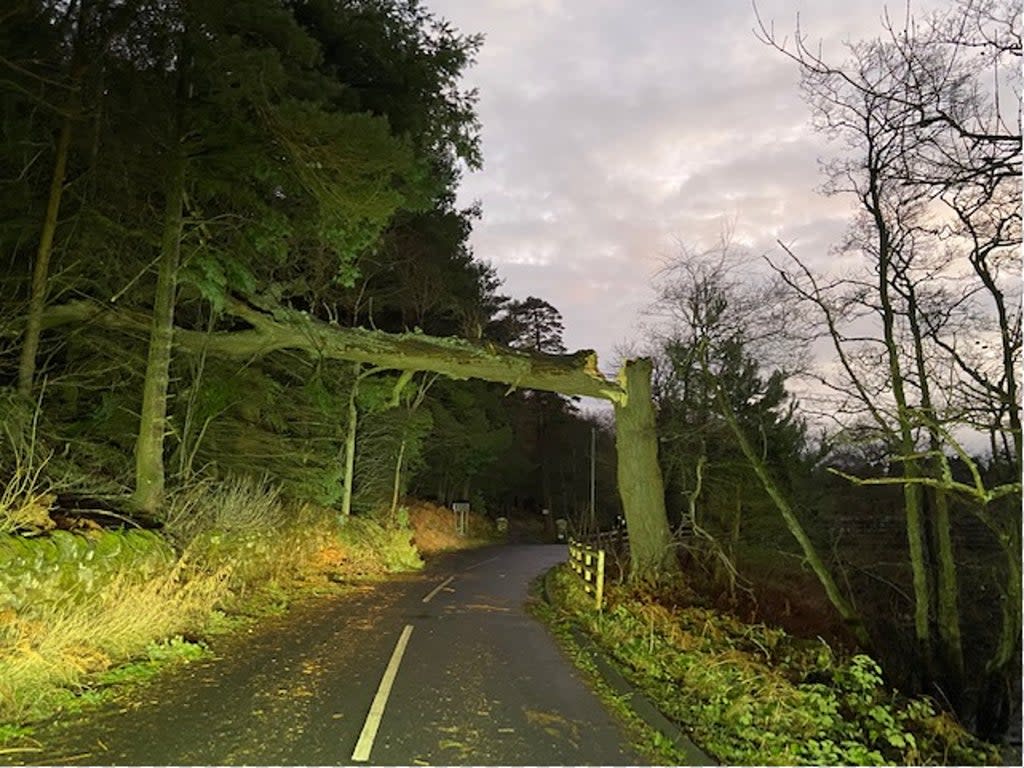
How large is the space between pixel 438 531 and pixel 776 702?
29167 millimetres

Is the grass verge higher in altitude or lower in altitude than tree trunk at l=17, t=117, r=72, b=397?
lower

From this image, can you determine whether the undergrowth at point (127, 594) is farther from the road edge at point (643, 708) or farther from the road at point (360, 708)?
the road edge at point (643, 708)

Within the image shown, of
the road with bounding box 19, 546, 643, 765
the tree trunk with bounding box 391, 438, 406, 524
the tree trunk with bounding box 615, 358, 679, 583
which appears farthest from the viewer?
the tree trunk with bounding box 391, 438, 406, 524

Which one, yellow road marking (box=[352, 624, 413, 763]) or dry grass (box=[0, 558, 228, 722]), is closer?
yellow road marking (box=[352, 624, 413, 763])

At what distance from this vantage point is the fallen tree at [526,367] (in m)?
13.5

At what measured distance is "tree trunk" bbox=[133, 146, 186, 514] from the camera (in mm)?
11344

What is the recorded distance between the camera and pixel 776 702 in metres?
6.29

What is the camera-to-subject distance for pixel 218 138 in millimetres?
10820

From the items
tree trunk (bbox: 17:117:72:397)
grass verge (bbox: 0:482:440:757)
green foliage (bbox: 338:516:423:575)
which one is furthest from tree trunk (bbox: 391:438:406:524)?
tree trunk (bbox: 17:117:72:397)

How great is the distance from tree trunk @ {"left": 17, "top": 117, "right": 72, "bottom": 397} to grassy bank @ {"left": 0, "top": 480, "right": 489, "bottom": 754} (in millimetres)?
3176

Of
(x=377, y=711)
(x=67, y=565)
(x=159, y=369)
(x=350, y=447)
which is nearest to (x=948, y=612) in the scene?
(x=377, y=711)

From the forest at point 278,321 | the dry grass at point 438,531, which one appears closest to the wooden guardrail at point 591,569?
the forest at point 278,321

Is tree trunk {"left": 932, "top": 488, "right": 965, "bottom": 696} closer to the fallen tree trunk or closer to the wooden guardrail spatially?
the wooden guardrail

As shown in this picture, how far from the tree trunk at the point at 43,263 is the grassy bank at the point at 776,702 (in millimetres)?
10009
